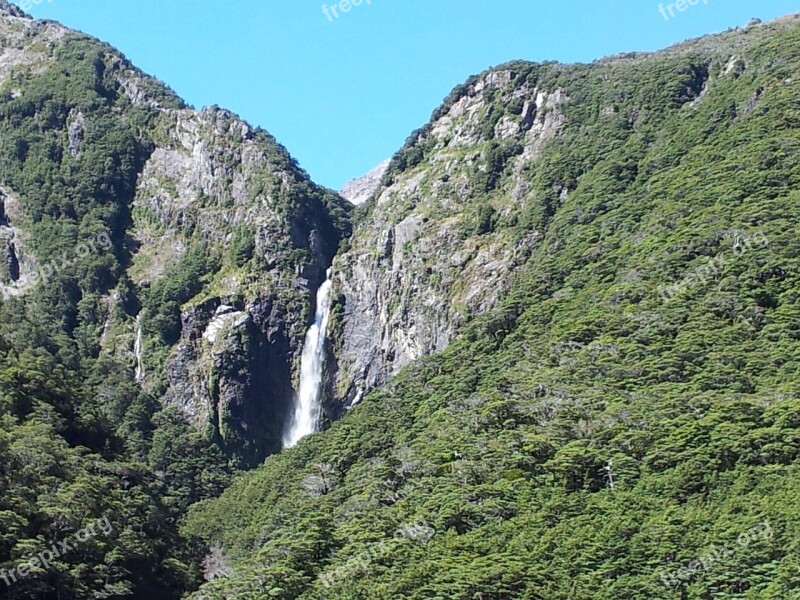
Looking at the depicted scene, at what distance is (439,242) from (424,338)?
467 inches

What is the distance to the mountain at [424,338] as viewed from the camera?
57156mm

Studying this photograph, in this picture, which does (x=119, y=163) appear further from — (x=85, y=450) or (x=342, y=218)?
(x=85, y=450)

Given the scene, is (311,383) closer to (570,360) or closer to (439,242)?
(439,242)

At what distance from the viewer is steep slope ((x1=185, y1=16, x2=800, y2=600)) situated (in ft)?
178

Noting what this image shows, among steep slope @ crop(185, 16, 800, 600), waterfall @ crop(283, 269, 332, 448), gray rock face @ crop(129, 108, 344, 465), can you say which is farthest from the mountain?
waterfall @ crop(283, 269, 332, 448)

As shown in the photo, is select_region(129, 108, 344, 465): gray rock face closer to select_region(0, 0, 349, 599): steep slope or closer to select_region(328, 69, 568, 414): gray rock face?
select_region(0, 0, 349, 599): steep slope

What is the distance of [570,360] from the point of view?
75062 mm

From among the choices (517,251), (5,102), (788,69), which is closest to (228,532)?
(517,251)

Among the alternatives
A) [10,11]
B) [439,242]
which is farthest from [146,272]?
[10,11]

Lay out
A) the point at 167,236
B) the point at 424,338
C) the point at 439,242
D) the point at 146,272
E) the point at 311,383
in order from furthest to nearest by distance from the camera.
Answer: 1. the point at 167,236
2. the point at 146,272
3. the point at 311,383
4. the point at 439,242
5. the point at 424,338

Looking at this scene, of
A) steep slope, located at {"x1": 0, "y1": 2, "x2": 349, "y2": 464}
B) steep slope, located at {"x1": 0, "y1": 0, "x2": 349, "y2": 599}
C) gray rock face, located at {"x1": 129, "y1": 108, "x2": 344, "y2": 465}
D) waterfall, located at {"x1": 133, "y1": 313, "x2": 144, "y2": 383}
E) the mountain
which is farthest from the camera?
waterfall, located at {"x1": 133, "y1": 313, "x2": 144, "y2": 383}

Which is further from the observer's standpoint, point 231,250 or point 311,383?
point 231,250

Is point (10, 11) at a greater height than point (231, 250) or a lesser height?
greater

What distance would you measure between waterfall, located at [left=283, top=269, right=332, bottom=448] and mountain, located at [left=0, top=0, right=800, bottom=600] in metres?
1.44
